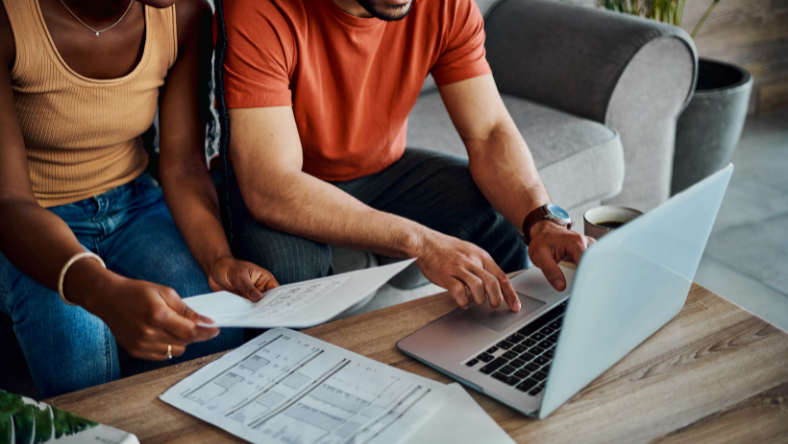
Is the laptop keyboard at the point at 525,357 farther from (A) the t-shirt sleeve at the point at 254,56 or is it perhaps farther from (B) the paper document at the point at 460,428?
(A) the t-shirt sleeve at the point at 254,56

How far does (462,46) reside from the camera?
4.01ft

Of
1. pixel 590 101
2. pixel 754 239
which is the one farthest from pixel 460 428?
pixel 754 239

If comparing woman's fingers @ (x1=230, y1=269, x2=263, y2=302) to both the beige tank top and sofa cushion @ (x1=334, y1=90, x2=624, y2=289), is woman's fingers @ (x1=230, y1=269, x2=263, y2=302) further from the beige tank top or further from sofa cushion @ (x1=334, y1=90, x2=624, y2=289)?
sofa cushion @ (x1=334, y1=90, x2=624, y2=289)

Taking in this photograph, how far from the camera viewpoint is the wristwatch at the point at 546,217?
0.96 m

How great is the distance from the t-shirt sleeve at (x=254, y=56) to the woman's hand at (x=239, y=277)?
0.90 feet

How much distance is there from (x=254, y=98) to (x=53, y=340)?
48cm

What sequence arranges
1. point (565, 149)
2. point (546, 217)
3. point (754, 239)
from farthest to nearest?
point (754, 239) < point (565, 149) < point (546, 217)

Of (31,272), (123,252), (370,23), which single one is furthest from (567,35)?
(31,272)

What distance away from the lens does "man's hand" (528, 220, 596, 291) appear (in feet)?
2.82

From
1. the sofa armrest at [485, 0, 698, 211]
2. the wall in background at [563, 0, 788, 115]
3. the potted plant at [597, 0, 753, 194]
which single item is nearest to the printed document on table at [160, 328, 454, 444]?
the sofa armrest at [485, 0, 698, 211]

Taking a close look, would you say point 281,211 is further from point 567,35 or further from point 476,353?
point 567,35

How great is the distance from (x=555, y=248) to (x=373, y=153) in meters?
0.49

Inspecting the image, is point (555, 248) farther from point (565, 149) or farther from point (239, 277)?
point (565, 149)

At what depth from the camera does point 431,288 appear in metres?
1.42
